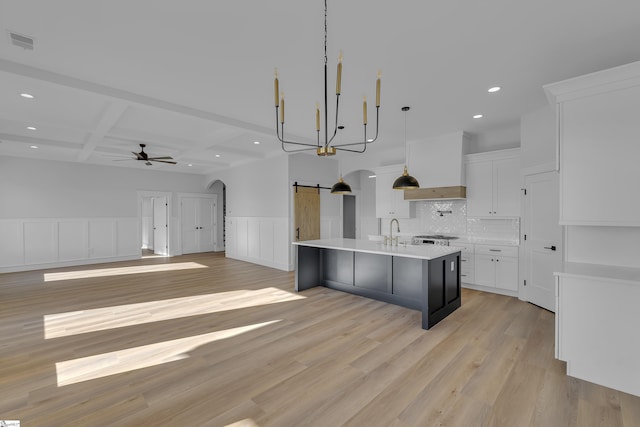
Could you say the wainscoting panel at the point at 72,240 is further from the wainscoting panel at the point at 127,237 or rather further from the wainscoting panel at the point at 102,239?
the wainscoting panel at the point at 127,237

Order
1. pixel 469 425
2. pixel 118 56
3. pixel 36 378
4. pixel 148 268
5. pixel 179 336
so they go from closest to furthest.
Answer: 1. pixel 469 425
2. pixel 36 378
3. pixel 118 56
4. pixel 179 336
5. pixel 148 268

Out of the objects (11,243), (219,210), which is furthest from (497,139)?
(11,243)

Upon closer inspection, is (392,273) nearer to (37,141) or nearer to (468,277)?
(468,277)

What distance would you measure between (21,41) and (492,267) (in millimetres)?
6632

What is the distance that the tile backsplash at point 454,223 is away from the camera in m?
5.19

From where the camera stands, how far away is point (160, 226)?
33.4 feet

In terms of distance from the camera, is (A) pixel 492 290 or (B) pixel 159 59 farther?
(A) pixel 492 290

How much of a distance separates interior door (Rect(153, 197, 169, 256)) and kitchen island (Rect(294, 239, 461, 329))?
6866 millimetres

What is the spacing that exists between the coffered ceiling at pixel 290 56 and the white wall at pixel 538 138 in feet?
0.63

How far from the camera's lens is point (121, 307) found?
436 cm

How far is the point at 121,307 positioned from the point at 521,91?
251 inches

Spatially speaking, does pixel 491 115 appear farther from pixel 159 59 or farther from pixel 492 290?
pixel 159 59

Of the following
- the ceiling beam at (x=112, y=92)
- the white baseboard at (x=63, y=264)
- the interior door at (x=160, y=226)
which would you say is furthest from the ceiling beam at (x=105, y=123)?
the interior door at (x=160, y=226)

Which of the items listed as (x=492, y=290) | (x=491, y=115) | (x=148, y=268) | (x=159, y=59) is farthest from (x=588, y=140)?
(x=148, y=268)
